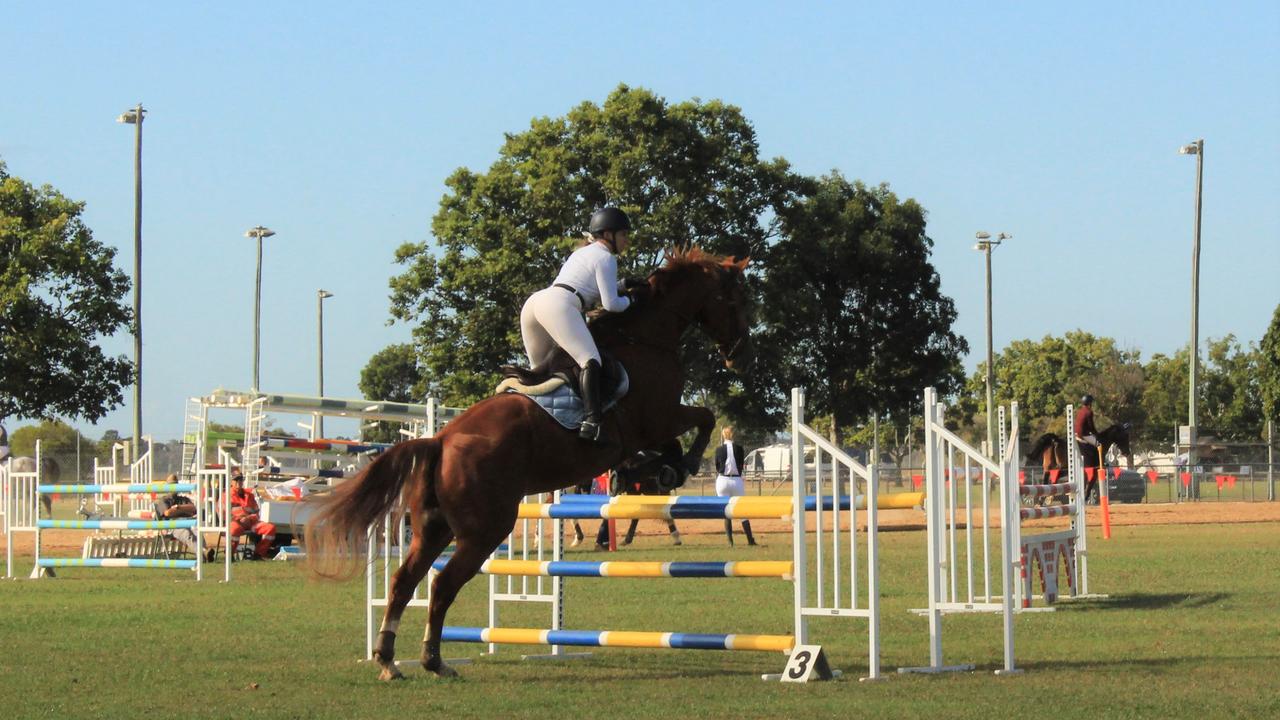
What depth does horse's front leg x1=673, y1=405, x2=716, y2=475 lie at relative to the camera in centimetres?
949

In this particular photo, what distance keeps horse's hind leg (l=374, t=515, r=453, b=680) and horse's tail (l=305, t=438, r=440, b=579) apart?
0.98ft

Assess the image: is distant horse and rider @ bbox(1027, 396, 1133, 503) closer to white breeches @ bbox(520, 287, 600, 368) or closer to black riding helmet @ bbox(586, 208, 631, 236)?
black riding helmet @ bbox(586, 208, 631, 236)

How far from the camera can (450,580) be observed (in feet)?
29.9

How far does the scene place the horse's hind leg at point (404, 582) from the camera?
9016 millimetres

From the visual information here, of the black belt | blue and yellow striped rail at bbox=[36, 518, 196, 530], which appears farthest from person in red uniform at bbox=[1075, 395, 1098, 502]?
the black belt

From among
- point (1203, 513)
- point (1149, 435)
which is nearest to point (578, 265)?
point (1203, 513)

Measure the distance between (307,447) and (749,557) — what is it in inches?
349

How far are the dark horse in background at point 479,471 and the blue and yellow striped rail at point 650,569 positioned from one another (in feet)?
1.54

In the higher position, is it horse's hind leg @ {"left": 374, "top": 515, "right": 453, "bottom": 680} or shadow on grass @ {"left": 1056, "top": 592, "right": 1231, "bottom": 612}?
horse's hind leg @ {"left": 374, "top": 515, "right": 453, "bottom": 680}

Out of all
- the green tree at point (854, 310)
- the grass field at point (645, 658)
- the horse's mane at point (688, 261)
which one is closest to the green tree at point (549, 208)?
the green tree at point (854, 310)

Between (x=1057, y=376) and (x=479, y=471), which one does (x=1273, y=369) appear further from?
(x=479, y=471)

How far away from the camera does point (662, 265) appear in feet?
33.0

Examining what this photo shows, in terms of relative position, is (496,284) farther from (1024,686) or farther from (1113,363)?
(1113,363)

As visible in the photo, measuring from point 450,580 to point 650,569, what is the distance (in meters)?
1.16
